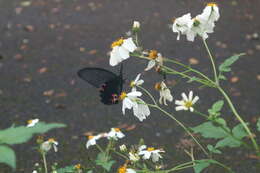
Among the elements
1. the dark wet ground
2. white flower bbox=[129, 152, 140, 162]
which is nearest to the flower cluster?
white flower bbox=[129, 152, 140, 162]

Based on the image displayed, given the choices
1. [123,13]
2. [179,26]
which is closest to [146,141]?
[179,26]

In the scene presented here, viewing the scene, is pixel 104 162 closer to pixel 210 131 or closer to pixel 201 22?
pixel 210 131

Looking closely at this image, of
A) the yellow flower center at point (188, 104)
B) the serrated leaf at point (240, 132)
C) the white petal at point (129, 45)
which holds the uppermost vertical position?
the white petal at point (129, 45)

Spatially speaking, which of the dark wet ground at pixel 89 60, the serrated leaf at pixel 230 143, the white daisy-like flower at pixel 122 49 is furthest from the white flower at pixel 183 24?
the dark wet ground at pixel 89 60

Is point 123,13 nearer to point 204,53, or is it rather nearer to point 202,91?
point 204,53

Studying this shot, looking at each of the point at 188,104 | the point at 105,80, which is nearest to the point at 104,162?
the point at 105,80

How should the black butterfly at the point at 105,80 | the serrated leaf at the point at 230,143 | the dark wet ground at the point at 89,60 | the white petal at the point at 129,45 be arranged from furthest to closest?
the dark wet ground at the point at 89,60 < the black butterfly at the point at 105,80 < the white petal at the point at 129,45 < the serrated leaf at the point at 230,143

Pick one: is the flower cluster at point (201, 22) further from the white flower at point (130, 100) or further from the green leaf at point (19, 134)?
the green leaf at point (19, 134)
